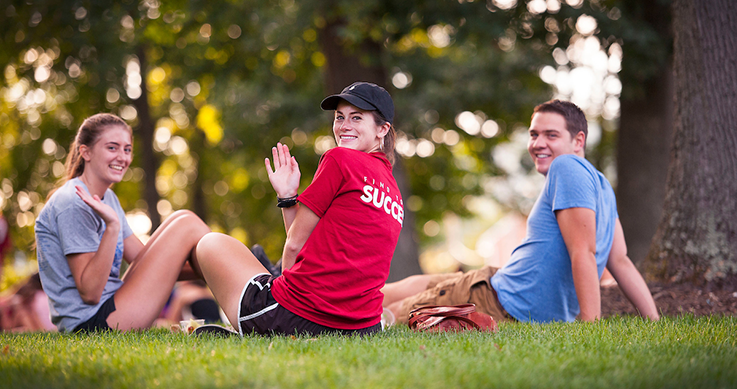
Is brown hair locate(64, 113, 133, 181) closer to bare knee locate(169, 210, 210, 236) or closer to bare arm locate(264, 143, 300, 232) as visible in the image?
bare knee locate(169, 210, 210, 236)

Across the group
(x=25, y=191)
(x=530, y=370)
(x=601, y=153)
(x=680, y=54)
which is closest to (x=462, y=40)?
(x=680, y=54)

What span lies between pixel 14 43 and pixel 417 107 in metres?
7.48

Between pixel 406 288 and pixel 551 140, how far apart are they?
1.80m

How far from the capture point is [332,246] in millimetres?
3268

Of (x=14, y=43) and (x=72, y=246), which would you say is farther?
(x=14, y=43)

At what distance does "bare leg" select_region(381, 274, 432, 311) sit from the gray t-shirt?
239 cm

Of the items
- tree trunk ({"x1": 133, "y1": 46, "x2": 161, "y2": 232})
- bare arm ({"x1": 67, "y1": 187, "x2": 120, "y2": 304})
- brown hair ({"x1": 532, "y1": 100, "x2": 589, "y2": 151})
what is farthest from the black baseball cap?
tree trunk ({"x1": 133, "y1": 46, "x2": 161, "y2": 232})

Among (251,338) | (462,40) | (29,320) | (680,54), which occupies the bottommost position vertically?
(29,320)

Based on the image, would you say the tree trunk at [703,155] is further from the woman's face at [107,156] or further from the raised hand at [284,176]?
the woman's face at [107,156]

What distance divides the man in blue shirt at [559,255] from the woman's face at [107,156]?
260 cm

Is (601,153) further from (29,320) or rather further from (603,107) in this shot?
(29,320)

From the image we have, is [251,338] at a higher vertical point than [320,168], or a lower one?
lower

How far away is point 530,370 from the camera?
105 inches

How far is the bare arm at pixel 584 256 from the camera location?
4039mm
